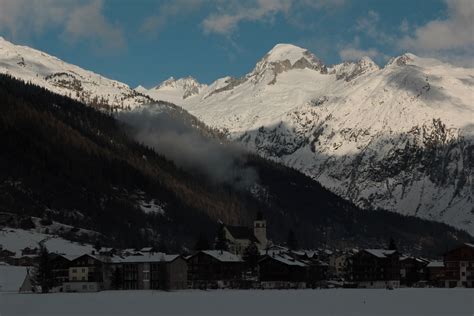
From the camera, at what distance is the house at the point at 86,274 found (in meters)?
179

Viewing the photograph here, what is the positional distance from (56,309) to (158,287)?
253 ft

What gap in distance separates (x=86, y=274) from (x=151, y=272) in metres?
13.7

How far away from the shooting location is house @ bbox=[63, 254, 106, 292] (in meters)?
179

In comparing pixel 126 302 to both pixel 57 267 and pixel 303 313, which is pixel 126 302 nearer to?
pixel 303 313

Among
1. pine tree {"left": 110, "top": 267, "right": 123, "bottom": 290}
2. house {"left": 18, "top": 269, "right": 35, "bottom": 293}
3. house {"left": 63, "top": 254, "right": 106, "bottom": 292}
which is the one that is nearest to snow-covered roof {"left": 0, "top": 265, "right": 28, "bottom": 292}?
house {"left": 18, "top": 269, "right": 35, "bottom": 293}

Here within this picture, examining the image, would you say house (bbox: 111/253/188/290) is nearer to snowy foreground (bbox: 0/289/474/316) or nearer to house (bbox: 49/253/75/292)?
house (bbox: 49/253/75/292)

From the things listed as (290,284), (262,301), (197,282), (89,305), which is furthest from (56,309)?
(290,284)

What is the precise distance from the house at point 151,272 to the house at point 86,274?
12.4ft

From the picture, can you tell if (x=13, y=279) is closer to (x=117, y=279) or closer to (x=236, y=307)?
(x=117, y=279)

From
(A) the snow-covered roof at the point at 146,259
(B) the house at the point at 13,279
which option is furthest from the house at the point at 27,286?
(A) the snow-covered roof at the point at 146,259

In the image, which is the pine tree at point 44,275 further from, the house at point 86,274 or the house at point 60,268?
the house at point 60,268

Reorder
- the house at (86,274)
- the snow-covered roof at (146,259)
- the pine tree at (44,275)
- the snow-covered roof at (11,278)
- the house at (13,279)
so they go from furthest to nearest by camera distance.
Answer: the snow-covered roof at (146,259) → the house at (86,274) → the snow-covered roof at (11,278) → the pine tree at (44,275) → the house at (13,279)

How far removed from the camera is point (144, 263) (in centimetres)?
18538

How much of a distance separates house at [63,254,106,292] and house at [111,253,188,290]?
148 inches
